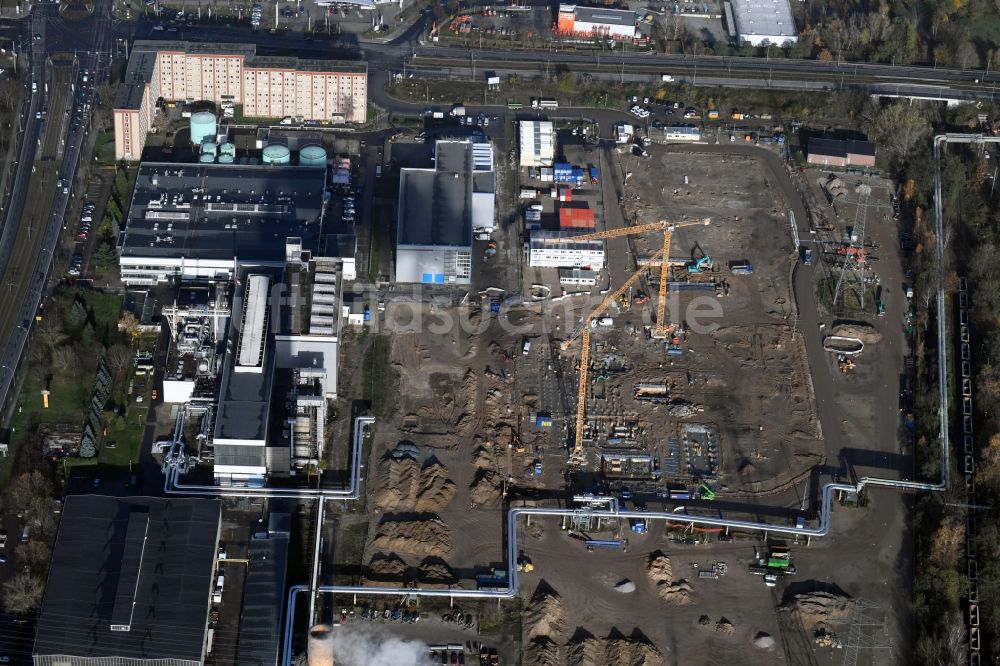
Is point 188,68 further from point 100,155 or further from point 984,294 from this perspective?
point 984,294

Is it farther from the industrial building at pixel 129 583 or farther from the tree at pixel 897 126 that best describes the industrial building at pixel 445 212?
the tree at pixel 897 126

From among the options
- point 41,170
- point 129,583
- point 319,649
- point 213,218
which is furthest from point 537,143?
point 129,583

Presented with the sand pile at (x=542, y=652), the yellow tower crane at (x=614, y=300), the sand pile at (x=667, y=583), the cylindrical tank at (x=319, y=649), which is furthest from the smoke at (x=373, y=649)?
the yellow tower crane at (x=614, y=300)

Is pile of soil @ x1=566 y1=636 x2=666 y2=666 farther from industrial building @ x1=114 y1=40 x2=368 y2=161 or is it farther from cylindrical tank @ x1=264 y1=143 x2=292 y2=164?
industrial building @ x1=114 y1=40 x2=368 y2=161

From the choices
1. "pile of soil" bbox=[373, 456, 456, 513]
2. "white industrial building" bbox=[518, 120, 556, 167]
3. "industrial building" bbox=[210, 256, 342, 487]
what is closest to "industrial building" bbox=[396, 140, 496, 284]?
"white industrial building" bbox=[518, 120, 556, 167]

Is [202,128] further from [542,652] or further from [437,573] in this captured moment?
[542,652]

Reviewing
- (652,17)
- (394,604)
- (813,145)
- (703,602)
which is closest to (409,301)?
(394,604)
